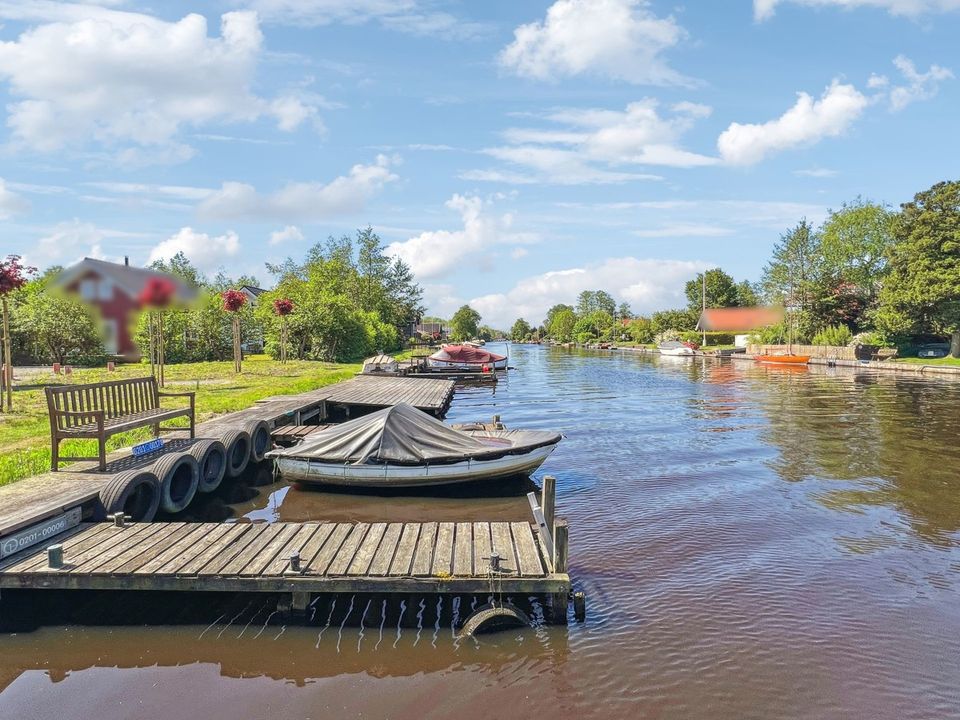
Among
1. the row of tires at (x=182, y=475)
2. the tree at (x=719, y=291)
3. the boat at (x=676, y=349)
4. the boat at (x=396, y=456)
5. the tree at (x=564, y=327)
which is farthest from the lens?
the tree at (x=564, y=327)

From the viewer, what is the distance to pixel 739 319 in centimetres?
8019

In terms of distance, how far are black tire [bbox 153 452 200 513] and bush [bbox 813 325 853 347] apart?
62.1m

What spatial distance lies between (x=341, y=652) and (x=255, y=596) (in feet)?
6.22

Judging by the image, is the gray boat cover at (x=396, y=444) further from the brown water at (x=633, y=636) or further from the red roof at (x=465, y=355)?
the red roof at (x=465, y=355)

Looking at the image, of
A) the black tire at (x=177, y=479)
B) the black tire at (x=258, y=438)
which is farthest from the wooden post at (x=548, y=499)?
the black tire at (x=258, y=438)

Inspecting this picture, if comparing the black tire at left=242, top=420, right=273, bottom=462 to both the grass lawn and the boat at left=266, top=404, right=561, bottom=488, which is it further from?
the grass lawn

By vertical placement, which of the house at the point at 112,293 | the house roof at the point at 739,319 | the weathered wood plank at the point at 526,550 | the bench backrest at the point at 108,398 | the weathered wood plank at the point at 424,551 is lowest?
the weathered wood plank at the point at 526,550

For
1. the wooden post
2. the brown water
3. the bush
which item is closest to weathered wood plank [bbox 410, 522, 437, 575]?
the brown water

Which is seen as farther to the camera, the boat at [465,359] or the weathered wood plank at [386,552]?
the boat at [465,359]

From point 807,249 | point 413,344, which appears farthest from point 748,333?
point 413,344

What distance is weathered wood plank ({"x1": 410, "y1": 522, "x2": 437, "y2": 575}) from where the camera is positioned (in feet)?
25.4

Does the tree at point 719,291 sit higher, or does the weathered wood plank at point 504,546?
the tree at point 719,291

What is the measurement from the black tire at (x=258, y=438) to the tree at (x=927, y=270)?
51.4 metres

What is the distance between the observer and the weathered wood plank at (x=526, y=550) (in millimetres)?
7781
